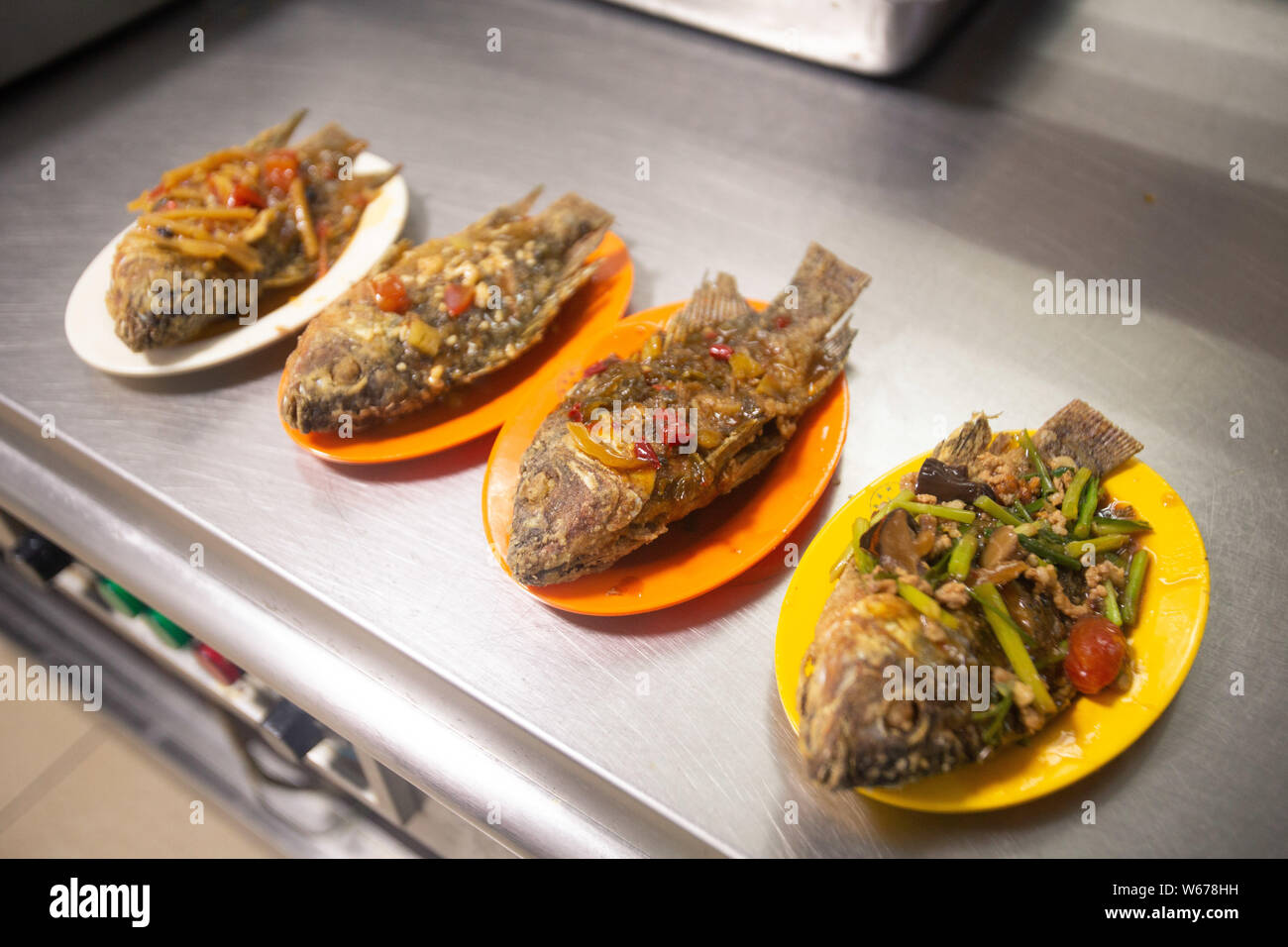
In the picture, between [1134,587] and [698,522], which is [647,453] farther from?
[1134,587]

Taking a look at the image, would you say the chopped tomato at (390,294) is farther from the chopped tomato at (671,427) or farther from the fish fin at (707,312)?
the chopped tomato at (671,427)

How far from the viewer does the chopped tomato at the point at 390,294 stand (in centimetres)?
247

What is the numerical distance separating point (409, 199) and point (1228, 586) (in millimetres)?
2749

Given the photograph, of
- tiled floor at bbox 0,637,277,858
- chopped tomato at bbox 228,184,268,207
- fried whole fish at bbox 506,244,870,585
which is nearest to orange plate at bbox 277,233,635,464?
fried whole fish at bbox 506,244,870,585

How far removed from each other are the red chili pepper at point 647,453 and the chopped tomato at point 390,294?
2.90ft

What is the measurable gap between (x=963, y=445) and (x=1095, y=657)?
0.54m

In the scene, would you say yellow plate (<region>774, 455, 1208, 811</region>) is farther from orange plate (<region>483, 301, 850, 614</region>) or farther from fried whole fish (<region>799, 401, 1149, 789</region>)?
orange plate (<region>483, 301, 850, 614</region>)

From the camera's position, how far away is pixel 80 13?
3.90 metres

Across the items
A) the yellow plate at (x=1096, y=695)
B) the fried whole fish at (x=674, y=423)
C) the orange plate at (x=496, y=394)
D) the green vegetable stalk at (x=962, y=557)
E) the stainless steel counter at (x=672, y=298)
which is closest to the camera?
the yellow plate at (x=1096, y=695)

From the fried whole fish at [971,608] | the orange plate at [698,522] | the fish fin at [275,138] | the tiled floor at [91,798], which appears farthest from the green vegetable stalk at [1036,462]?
the tiled floor at [91,798]

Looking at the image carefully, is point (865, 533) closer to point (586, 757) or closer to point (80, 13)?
point (586, 757)

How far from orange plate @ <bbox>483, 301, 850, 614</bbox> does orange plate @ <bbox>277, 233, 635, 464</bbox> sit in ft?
0.45

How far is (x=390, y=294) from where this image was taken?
2477 millimetres

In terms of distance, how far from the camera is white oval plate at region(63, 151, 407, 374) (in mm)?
2672
